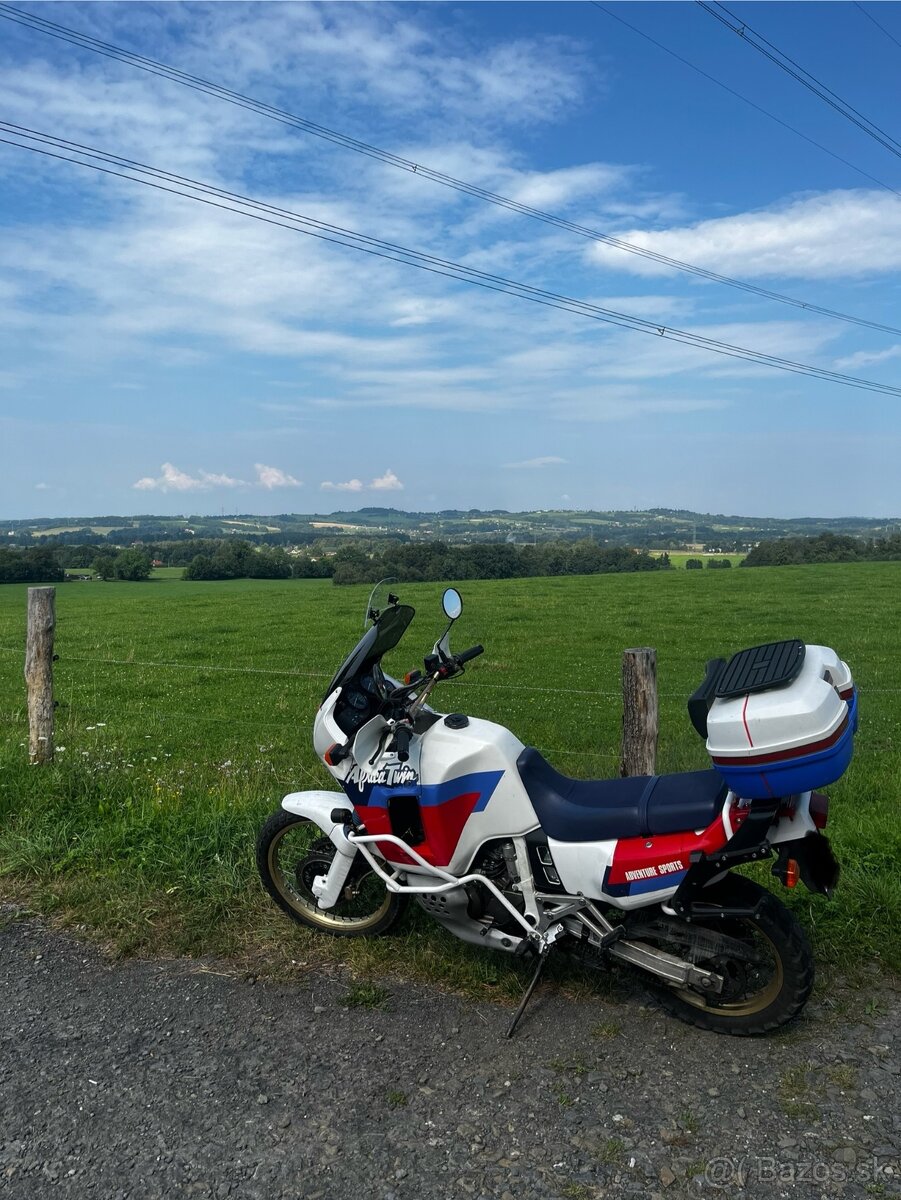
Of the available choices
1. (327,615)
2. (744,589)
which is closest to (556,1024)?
(327,615)

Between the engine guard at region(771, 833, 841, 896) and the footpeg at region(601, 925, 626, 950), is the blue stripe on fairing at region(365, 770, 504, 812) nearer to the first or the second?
the footpeg at region(601, 925, 626, 950)

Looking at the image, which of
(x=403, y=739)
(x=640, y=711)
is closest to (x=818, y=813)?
(x=403, y=739)

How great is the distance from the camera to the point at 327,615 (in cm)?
2544

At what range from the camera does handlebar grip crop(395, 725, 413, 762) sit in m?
3.96

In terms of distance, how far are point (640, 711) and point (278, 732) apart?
6316 mm

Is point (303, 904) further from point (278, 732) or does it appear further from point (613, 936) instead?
point (278, 732)

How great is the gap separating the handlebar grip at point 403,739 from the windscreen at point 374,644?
1.05 ft

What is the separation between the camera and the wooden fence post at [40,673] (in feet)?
22.6

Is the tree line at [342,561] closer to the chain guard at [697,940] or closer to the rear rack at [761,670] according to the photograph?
the chain guard at [697,940]

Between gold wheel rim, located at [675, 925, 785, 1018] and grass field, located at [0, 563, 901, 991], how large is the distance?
713 mm

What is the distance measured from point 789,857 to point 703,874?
0.31 meters

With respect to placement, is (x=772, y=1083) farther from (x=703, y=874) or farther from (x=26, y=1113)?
(x=26, y=1113)

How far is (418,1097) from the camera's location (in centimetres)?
323

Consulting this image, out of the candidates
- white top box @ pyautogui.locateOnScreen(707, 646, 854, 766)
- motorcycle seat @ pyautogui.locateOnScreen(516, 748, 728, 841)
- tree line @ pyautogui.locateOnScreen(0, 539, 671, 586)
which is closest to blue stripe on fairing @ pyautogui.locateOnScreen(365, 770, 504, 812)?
motorcycle seat @ pyautogui.locateOnScreen(516, 748, 728, 841)
